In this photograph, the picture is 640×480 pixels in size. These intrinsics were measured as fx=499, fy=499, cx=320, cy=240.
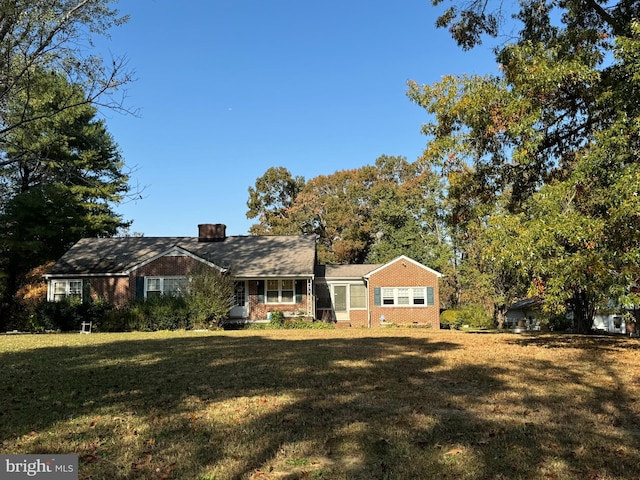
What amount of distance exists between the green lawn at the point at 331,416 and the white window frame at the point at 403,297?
17561 mm

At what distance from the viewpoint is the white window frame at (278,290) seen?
26547 millimetres

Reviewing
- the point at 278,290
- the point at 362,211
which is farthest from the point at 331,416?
the point at 362,211

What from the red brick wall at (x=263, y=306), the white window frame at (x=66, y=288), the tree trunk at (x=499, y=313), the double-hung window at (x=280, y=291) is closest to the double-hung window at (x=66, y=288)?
the white window frame at (x=66, y=288)

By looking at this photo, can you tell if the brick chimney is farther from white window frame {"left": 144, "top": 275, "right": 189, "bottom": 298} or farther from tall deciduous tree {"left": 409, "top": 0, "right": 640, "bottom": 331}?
tall deciduous tree {"left": 409, "top": 0, "right": 640, "bottom": 331}

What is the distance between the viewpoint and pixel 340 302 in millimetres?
29250

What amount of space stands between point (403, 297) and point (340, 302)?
372cm

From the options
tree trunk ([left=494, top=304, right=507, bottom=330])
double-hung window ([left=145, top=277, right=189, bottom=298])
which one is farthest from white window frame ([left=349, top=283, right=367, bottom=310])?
tree trunk ([left=494, top=304, right=507, bottom=330])

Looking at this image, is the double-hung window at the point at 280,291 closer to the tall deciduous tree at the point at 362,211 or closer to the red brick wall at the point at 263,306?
the red brick wall at the point at 263,306

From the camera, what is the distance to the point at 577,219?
975 centimetres

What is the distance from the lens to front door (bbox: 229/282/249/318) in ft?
86.0

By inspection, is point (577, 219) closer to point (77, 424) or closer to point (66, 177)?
point (77, 424)

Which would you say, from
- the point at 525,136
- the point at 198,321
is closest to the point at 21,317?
the point at 198,321

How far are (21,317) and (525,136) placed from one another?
1119 inches

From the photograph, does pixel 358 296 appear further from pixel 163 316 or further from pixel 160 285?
pixel 163 316
